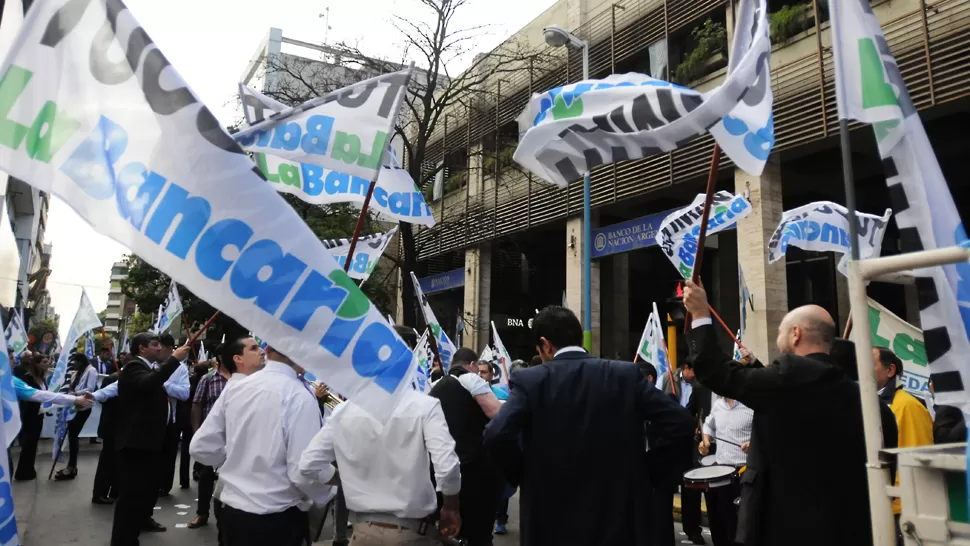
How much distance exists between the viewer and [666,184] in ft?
57.4

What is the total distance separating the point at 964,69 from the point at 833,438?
12002 millimetres

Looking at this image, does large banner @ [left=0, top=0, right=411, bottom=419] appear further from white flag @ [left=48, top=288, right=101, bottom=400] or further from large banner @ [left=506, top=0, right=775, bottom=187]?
white flag @ [left=48, top=288, right=101, bottom=400]

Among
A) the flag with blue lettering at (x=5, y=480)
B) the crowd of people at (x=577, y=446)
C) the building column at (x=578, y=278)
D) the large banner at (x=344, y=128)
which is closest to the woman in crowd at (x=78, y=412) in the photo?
the crowd of people at (x=577, y=446)

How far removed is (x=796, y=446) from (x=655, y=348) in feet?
24.1

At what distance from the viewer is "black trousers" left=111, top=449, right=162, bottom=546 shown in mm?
5816

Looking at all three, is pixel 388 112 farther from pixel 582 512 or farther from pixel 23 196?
pixel 23 196

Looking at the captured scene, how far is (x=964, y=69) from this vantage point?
1224 centimetres

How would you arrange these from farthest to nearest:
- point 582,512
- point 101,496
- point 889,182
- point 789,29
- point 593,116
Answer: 1. point 789,29
2. point 101,496
3. point 593,116
4. point 582,512
5. point 889,182

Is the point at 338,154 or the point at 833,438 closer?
the point at 833,438

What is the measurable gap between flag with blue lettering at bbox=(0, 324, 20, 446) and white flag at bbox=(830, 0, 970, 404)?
279cm

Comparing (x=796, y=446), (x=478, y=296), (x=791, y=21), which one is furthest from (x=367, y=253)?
(x=478, y=296)

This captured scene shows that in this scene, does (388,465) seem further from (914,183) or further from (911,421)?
(911,421)

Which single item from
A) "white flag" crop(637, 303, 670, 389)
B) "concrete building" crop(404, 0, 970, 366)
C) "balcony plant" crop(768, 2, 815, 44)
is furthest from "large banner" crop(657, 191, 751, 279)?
"balcony plant" crop(768, 2, 815, 44)

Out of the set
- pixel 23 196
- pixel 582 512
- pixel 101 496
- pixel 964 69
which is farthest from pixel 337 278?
pixel 23 196
